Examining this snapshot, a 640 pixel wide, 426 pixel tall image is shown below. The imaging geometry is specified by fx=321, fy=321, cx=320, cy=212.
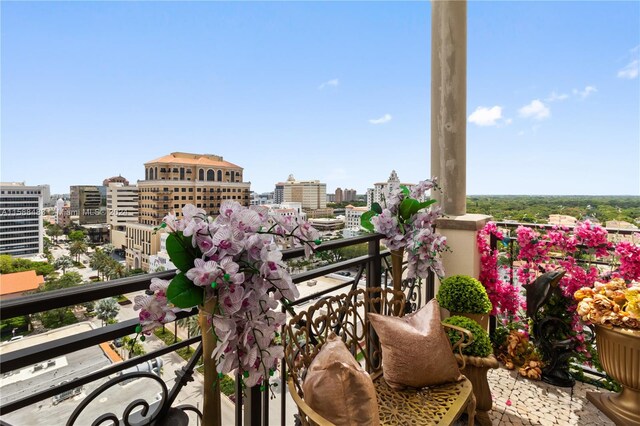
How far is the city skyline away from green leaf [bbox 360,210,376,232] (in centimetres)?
121

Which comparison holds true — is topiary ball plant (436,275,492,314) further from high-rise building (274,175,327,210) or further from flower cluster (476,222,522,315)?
high-rise building (274,175,327,210)

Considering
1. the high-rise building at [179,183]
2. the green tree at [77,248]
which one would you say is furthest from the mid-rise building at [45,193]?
the high-rise building at [179,183]

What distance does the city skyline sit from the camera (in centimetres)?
632

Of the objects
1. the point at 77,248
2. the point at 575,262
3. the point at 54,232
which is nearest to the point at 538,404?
the point at 575,262

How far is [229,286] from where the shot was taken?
74 centimetres

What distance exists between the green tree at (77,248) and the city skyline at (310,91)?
1841mm

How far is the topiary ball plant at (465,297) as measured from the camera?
225cm

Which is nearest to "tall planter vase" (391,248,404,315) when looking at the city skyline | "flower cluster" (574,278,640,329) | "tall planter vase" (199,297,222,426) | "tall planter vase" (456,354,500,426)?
"tall planter vase" (456,354,500,426)

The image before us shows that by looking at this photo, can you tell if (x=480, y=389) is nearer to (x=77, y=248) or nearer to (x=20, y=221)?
(x=20, y=221)

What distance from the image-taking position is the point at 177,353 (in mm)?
1073

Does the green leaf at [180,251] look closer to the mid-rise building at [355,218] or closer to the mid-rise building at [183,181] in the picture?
the mid-rise building at [355,218]

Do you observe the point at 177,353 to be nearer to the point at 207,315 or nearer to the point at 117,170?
the point at 207,315

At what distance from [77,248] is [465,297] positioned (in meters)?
12.0

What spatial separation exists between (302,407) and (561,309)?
7.72ft
